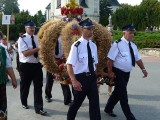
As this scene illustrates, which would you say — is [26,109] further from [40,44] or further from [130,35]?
[130,35]

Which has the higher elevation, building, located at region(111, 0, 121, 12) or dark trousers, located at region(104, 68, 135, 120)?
building, located at region(111, 0, 121, 12)

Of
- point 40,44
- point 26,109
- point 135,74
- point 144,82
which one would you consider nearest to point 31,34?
point 40,44

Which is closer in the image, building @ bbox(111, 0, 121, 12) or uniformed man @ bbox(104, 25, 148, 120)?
uniformed man @ bbox(104, 25, 148, 120)

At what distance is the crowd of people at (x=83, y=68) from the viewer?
6.01 metres

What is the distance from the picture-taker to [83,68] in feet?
20.0

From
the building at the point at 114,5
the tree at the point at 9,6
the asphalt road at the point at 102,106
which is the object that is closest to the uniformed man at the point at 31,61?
the asphalt road at the point at 102,106

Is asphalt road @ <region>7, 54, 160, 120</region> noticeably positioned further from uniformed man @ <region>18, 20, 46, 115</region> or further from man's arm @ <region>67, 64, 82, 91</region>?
man's arm @ <region>67, 64, 82, 91</region>

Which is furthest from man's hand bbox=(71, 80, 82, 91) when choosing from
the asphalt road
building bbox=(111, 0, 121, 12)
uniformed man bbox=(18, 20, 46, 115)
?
building bbox=(111, 0, 121, 12)

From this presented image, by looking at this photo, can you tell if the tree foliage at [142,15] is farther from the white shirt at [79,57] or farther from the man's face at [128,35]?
the white shirt at [79,57]

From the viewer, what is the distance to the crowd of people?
19.7ft

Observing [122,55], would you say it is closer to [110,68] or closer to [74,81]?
[110,68]

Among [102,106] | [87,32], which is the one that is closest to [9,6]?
[102,106]

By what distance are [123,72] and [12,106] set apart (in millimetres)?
2815

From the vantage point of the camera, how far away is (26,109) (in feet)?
26.4
